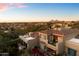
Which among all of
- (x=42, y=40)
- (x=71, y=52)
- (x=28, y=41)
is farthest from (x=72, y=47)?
(x=28, y=41)

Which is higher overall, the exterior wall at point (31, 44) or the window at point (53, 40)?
the window at point (53, 40)

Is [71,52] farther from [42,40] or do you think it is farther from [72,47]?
[42,40]

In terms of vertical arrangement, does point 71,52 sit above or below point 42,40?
below

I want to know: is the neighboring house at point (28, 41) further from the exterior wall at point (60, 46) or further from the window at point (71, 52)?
the window at point (71, 52)

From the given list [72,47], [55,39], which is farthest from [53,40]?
[72,47]

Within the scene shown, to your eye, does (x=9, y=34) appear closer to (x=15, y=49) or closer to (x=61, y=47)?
(x=15, y=49)

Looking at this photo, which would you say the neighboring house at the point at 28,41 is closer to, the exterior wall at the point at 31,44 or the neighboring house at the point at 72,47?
the exterior wall at the point at 31,44

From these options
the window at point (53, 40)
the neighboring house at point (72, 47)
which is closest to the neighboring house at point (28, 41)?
the window at point (53, 40)

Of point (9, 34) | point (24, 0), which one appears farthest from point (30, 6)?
point (9, 34)

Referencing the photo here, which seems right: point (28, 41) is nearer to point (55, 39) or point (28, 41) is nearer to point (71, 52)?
point (55, 39)
